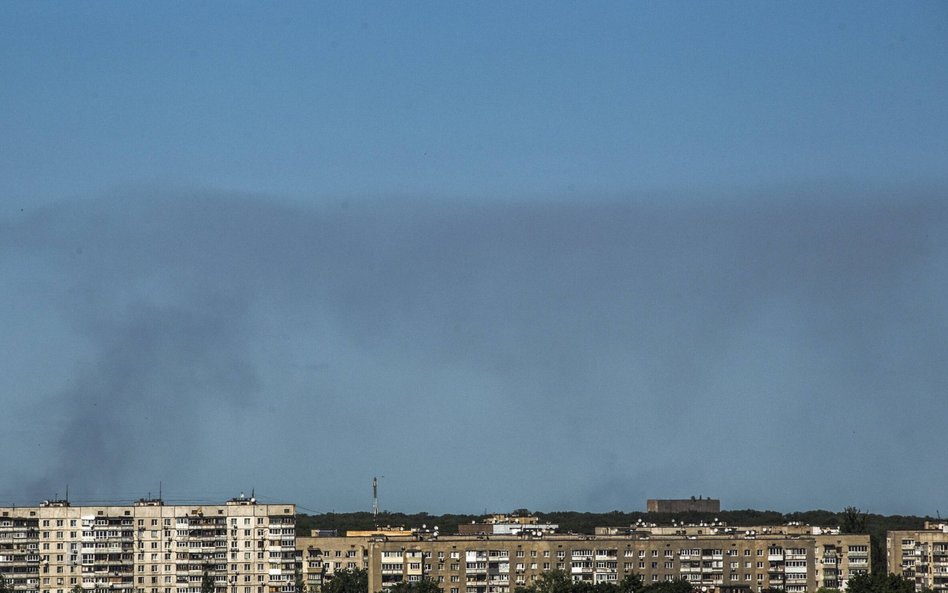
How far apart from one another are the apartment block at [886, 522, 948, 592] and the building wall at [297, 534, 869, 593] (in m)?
8.48

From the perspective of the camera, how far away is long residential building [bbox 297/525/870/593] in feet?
469

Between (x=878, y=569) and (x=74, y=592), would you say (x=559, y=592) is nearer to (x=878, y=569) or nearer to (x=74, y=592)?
(x=74, y=592)

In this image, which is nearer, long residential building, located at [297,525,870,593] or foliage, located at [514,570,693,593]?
foliage, located at [514,570,693,593]

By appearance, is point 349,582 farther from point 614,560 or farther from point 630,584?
point 630,584

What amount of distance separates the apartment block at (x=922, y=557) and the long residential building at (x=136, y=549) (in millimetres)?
57777

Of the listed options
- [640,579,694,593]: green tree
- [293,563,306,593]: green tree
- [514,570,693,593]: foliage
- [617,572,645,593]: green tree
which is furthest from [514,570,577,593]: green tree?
[293,563,306,593]: green tree

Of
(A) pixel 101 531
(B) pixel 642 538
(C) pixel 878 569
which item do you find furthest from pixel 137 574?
(C) pixel 878 569

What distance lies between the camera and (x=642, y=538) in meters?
148

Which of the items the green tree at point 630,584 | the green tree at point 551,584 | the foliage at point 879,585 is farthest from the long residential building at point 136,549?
the foliage at point 879,585

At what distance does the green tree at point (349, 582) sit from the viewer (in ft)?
486

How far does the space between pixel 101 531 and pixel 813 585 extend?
2422 inches

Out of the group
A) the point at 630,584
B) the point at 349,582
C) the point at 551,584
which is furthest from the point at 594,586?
the point at 349,582

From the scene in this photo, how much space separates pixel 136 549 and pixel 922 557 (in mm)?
71089

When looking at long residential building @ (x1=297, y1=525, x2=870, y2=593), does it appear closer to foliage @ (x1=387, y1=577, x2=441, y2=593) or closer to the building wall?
the building wall
